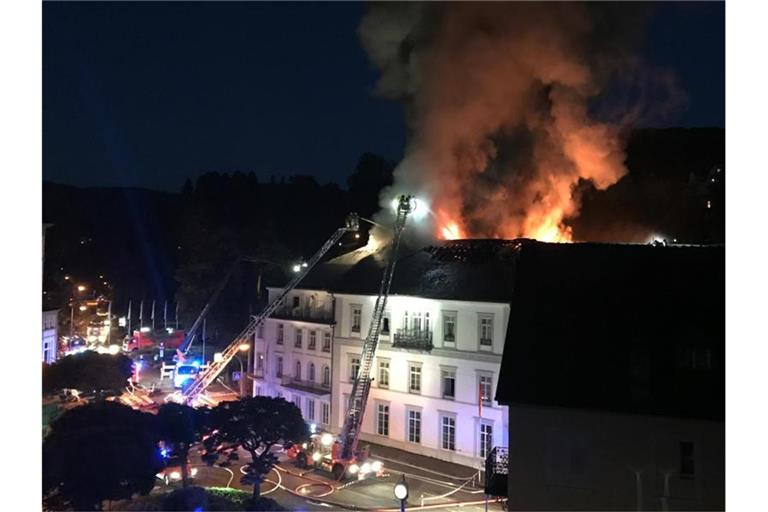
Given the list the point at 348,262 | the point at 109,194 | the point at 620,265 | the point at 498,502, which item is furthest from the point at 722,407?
the point at 109,194

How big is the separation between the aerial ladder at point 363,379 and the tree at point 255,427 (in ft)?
9.57

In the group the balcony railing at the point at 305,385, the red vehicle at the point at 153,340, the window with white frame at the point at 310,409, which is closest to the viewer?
the balcony railing at the point at 305,385

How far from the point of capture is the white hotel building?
16438 millimetres

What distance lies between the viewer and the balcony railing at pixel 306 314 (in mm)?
19891

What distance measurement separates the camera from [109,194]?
50.6m

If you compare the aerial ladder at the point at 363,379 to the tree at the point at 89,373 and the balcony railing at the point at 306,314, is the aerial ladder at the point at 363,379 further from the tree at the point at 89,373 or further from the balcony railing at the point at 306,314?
the tree at the point at 89,373

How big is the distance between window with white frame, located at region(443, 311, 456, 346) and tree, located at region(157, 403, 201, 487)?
7.04 m

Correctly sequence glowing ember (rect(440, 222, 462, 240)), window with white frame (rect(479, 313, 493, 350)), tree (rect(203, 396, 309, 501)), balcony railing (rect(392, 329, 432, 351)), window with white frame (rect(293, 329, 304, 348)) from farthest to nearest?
glowing ember (rect(440, 222, 462, 240))
window with white frame (rect(293, 329, 304, 348))
balcony railing (rect(392, 329, 432, 351))
window with white frame (rect(479, 313, 493, 350))
tree (rect(203, 396, 309, 501))

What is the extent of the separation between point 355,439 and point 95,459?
25.6 ft

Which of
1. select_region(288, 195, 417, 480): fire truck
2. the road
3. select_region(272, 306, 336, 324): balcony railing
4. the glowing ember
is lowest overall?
the road

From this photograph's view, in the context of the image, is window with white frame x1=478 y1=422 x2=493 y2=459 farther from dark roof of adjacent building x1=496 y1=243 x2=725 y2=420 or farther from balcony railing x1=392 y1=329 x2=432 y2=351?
dark roof of adjacent building x1=496 y1=243 x2=725 y2=420

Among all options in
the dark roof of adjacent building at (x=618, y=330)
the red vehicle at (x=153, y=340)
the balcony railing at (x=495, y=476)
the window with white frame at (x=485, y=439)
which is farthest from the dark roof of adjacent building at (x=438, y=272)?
the red vehicle at (x=153, y=340)

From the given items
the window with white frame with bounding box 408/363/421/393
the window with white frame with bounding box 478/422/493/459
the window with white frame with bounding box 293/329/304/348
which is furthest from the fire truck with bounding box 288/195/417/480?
the window with white frame with bounding box 293/329/304/348

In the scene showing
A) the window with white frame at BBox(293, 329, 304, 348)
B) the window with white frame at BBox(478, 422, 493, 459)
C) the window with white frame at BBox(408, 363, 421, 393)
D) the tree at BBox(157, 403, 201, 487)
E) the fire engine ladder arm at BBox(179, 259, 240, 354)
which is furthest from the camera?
the fire engine ladder arm at BBox(179, 259, 240, 354)
